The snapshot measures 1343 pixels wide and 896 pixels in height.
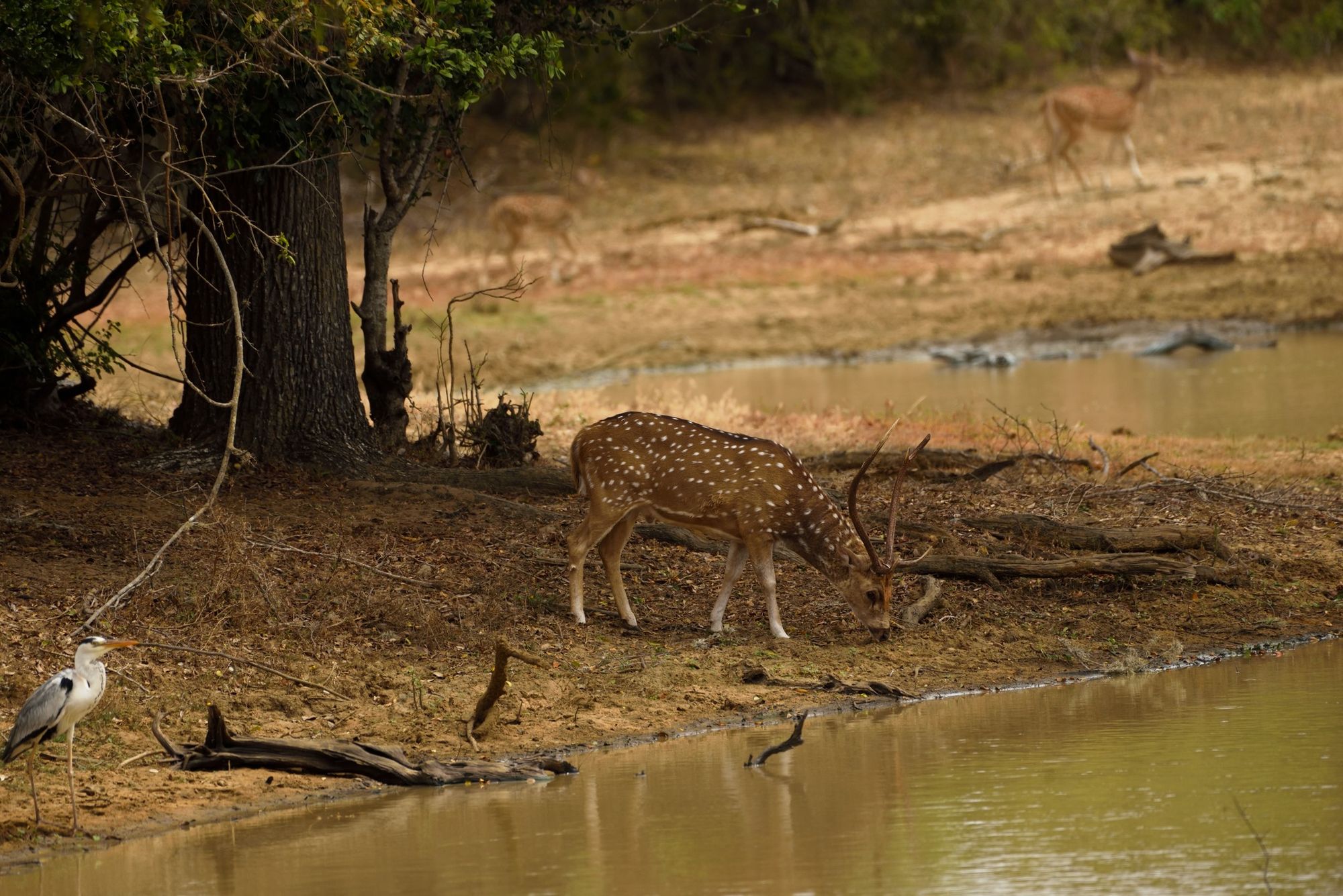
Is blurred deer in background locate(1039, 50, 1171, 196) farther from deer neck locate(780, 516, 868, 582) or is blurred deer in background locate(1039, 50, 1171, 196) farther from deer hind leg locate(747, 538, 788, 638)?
deer hind leg locate(747, 538, 788, 638)

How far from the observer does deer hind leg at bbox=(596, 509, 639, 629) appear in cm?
1188

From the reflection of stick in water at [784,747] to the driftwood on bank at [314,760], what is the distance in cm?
105

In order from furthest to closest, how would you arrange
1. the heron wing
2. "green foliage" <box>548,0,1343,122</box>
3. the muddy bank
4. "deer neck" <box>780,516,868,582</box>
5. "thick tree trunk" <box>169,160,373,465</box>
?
1. "green foliage" <box>548,0,1343,122</box>
2. "thick tree trunk" <box>169,160,373,465</box>
3. "deer neck" <box>780,516,868,582</box>
4. the muddy bank
5. the heron wing

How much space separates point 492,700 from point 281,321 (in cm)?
477

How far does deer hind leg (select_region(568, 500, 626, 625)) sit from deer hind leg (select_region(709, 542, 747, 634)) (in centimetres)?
75

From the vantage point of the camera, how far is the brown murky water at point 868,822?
755 centimetres

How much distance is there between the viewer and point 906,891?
7293mm

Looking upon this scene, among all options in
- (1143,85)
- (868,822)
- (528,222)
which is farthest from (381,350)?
(1143,85)

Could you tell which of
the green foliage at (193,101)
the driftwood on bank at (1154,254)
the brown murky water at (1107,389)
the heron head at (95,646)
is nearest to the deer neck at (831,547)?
the green foliage at (193,101)

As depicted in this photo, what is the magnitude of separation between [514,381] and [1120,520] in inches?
522

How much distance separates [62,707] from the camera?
8.18 meters

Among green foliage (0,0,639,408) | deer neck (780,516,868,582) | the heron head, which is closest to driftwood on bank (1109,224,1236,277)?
green foliage (0,0,639,408)

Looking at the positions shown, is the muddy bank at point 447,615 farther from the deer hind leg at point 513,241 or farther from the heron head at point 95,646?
the deer hind leg at point 513,241

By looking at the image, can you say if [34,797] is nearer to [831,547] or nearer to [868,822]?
[868,822]
